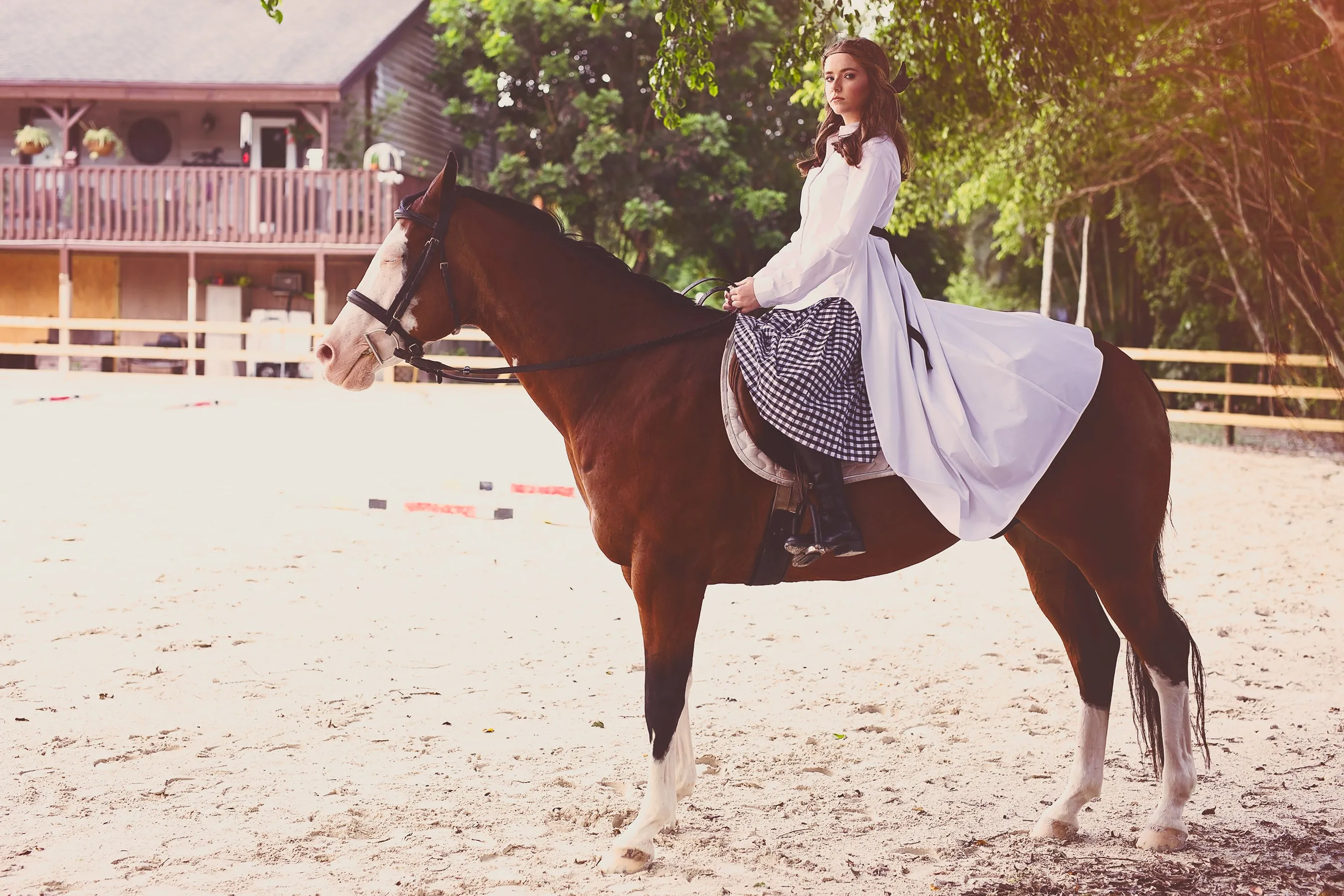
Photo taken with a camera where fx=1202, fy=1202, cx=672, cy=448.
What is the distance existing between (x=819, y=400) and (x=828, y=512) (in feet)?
1.13

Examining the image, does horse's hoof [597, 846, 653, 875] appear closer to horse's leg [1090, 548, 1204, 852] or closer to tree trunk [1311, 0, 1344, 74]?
horse's leg [1090, 548, 1204, 852]

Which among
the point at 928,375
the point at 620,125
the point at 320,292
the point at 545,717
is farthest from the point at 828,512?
the point at 620,125

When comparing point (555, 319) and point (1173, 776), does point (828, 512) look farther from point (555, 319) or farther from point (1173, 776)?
point (1173, 776)

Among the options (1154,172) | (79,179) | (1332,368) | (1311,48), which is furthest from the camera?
(79,179)

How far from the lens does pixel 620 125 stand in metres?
26.7

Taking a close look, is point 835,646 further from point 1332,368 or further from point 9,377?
point 9,377

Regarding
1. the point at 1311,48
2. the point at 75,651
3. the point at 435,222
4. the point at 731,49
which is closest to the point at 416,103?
→ the point at 731,49

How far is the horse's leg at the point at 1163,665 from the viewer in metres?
3.77

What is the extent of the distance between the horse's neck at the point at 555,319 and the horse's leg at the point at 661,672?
58 centimetres

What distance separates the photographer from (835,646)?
633cm

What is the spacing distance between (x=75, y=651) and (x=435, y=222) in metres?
3.33

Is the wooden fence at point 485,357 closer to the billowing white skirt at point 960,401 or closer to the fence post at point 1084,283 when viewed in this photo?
the fence post at point 1084,283

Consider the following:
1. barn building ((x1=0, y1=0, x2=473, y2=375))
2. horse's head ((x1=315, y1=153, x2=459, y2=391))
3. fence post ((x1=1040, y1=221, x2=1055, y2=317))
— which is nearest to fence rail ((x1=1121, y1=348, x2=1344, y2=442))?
fence post ((x1=1040, y1=221, x2=1055, y2=317))

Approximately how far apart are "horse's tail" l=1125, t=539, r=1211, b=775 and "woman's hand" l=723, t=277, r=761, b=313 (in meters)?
1.52
